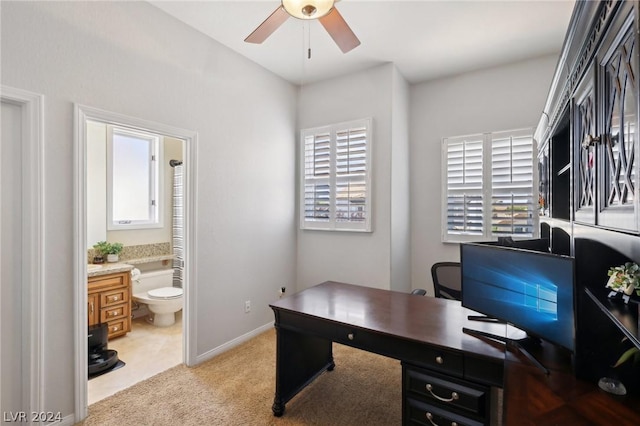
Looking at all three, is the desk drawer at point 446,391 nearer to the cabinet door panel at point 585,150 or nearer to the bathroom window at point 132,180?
the cabinet door panel at point 585,150

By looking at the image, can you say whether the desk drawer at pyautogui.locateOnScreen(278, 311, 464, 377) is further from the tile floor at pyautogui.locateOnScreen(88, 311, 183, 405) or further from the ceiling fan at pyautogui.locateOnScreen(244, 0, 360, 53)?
the ceiling fan at pyautogui.locateOnScreen(244, 0, 360, 53)

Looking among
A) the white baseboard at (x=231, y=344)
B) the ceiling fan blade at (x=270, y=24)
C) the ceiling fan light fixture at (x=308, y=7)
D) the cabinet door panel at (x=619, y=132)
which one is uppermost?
the ceiling fan blade at (x=270, y=24)

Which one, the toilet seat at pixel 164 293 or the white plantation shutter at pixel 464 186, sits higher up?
the white plantation shutter at pixel 464 186

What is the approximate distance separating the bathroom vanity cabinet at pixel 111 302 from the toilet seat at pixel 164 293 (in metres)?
0.27

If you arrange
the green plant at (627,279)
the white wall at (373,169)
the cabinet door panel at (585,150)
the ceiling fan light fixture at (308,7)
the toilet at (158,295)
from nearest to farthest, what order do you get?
the green plant at (627,279) → the cabinet door panel at (585,150) → the ceiling fan light fixture at (308,7) → the white wall at (373,169) → the toilet at (158,295)

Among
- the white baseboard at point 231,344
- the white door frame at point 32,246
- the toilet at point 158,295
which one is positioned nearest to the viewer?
the white door frame at point 32,246

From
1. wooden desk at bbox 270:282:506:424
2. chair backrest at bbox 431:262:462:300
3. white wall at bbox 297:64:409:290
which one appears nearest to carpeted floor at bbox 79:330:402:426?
wooden desk at bbox 270:282:506:424

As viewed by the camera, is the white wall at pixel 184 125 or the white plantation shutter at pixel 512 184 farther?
the white plantation shutter at pixel 512 184

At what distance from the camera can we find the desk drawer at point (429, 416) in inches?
59.4

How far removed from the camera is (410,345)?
162 cm

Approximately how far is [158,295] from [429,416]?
3.27 meters

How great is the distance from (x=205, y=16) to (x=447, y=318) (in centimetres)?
294

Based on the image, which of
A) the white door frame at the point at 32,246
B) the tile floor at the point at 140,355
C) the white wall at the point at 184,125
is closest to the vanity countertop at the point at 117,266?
the tile floor at the point at 140,355

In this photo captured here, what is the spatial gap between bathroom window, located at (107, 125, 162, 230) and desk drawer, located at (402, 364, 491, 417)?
3884 mm
